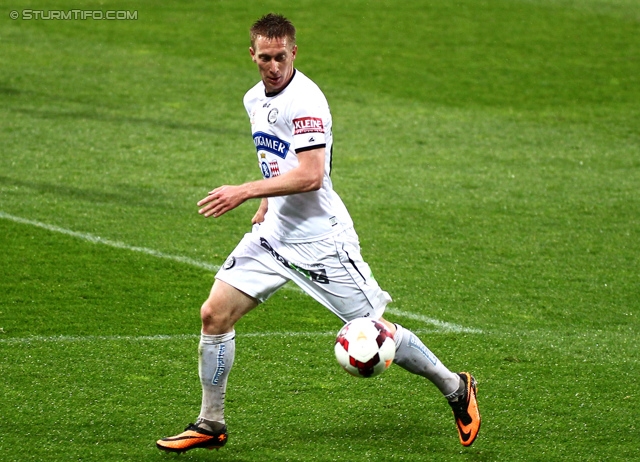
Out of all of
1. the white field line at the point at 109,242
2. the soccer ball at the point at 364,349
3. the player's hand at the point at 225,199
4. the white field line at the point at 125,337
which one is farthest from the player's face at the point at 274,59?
the white field line at the point at 109,242

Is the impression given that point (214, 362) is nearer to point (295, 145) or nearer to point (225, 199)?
point (225, 199)

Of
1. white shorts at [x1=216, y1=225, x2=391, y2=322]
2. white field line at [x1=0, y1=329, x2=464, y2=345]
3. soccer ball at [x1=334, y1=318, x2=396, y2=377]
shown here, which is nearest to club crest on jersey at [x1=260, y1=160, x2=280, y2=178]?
white shorts at [x1=216, y1=225, x2=391, y2=322]

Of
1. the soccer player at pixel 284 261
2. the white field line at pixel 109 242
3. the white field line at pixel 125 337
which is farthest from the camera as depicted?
the white field line at pixel 109 242

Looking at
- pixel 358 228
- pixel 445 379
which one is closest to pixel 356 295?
pixel 445 379

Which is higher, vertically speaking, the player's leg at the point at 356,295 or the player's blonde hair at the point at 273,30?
the player's blonde hair at the point at 273,30

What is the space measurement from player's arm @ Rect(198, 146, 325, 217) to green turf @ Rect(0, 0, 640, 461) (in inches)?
50.0

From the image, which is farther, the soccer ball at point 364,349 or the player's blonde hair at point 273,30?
the player's blonde hair at point 273,30

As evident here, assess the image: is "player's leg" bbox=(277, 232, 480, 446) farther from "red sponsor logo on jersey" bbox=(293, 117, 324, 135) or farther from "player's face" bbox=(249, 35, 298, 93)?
"player's face" bbox=(249, 35, 298, 93)

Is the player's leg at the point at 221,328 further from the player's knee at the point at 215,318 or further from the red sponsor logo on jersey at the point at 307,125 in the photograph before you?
the red sponsor logo on jersey at the point at 307,125

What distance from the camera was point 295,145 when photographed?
455 cm

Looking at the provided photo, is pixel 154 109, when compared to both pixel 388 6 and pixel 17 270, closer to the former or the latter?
pixel 17 270

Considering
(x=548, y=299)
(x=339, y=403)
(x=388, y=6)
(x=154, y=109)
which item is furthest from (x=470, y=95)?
(x=339, y=403)

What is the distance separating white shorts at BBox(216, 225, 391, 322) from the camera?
478 cm

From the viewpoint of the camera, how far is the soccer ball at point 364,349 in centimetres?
450
